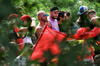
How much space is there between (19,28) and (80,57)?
0.32 meters

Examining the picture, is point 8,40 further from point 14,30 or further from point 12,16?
point 12,16

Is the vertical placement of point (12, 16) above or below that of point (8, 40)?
above

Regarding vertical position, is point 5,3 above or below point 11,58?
above

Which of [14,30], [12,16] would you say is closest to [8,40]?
[14,30]

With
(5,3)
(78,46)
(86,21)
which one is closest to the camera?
(5,3)

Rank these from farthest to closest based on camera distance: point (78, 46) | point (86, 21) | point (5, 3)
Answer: point (86, 21) < point (78, 46) < point (5, 3)

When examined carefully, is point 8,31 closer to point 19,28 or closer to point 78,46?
point 19,28

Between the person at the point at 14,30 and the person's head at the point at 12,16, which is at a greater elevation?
the person's head at the point at 12,16

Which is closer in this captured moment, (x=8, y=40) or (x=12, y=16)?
(x=12, y=16)

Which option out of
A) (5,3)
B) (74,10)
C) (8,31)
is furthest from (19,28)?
(74,10)

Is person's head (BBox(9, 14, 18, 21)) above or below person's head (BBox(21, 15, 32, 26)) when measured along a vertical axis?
above

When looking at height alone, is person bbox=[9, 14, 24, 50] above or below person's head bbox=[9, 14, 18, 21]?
below

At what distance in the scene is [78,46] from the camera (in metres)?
1.00

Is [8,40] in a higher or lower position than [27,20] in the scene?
lower
